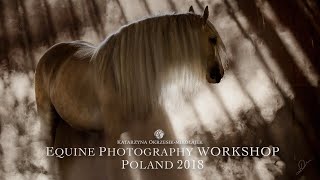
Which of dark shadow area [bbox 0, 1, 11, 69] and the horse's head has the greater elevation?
dark shadow area [bbox 0, 1, 11, 69]

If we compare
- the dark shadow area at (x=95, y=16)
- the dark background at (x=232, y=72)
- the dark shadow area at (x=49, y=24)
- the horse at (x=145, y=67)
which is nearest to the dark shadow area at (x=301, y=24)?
the dark background at (x=232, y=72)

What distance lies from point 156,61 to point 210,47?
0.20 m

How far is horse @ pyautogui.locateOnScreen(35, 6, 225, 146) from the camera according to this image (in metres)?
1.54

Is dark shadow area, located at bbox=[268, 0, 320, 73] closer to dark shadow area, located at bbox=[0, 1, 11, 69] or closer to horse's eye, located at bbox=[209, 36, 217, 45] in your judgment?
horse's eye, located at bbox=[209, 36, 217, 45]

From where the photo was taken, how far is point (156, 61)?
1544mm

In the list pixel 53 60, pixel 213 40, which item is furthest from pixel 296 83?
pixel 53 60

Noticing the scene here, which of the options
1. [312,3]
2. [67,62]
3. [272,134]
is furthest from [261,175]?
[67,62]

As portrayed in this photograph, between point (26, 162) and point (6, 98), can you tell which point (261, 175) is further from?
point (6, 98)

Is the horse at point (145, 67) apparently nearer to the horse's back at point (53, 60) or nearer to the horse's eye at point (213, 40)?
the horse's eye at point (213, 40)

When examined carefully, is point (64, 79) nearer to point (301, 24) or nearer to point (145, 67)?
point (145, 67)

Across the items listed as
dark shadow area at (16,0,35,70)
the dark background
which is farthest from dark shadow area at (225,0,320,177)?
dark shadow area at (16,0,35,70)

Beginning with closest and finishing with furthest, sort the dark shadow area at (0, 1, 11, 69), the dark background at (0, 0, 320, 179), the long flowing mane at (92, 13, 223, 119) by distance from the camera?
the long flowing mane at (92, 13, 223, 119) → the dark background at (0, 0, 320, 179) → the dark shadow area at (0, 1, 11, 69)

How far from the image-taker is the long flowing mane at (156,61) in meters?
1.53

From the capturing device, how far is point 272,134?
1669mm
